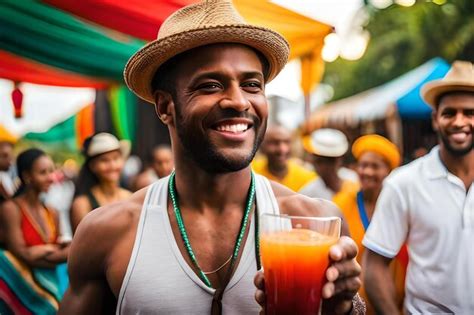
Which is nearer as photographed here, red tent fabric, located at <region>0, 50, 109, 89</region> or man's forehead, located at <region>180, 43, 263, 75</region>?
man's forehead, located at <region>180, 43, 263, 75</region>

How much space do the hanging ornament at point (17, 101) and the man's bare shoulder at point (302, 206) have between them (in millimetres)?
3620

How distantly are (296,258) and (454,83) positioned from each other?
8.17 ft

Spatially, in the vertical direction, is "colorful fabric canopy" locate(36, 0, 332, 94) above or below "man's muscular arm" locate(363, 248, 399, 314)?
above

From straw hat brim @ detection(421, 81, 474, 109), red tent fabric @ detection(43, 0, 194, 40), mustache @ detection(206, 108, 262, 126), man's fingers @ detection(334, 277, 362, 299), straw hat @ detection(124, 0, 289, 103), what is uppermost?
red tent fabric @ detection(43, 0, 194, 40)

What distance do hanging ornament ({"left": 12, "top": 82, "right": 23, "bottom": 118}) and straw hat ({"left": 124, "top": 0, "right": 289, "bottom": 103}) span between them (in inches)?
127

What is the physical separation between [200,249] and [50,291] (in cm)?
284

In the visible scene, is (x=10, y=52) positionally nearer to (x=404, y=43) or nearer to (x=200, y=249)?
(x=200, y=249)

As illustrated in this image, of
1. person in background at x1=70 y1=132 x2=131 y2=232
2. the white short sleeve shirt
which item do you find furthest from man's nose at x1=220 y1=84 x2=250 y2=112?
person in background at x1=70 y1=132 x2=131 y2=232

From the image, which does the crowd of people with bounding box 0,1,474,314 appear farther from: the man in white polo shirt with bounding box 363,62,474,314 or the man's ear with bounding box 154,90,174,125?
the man in white polo shirt with bounding box 363,62,474,314

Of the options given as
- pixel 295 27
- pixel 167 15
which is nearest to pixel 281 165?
pixel 295 27

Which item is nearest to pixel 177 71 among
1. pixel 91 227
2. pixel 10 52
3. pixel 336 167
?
pixel 91 227

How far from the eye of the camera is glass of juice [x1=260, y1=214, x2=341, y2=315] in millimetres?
1533

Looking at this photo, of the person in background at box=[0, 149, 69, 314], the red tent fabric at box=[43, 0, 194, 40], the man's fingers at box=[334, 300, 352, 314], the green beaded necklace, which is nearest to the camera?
the man's fingers at box=[334, 300, 352, 314]

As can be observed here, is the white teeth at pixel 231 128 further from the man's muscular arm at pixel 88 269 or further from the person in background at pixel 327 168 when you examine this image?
the person in background at pixel 327 168
